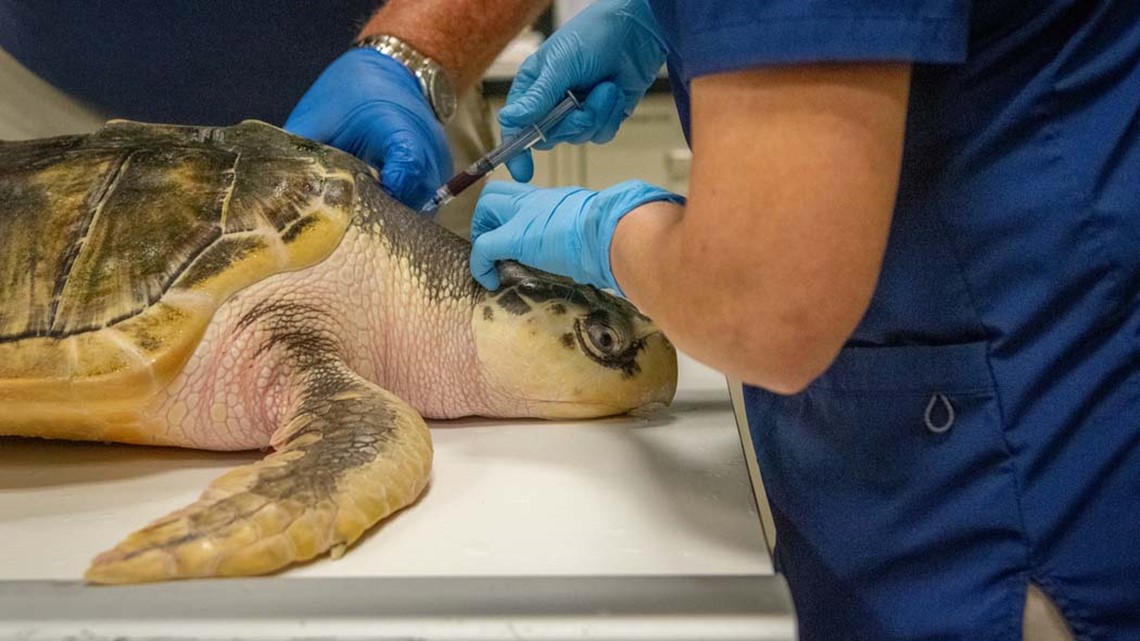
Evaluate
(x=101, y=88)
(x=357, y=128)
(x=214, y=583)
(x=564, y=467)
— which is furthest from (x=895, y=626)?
(x=101, y=88)

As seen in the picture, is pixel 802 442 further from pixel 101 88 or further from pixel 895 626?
pixel 101 88

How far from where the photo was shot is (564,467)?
66 cm

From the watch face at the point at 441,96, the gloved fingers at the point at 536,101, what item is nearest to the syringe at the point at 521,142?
the gloved fingers at the point at 536,101

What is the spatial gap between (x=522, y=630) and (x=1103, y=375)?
41cm

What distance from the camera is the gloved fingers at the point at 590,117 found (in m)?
0.90

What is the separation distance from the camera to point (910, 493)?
1.97ft

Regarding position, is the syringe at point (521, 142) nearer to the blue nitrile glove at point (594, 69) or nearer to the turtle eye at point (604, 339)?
the blue nitrile glove at point (594, 69)

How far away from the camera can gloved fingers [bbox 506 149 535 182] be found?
3.10ft

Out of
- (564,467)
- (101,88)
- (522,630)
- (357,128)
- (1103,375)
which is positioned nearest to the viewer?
(522,630)

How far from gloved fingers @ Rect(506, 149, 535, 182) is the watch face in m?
0.26

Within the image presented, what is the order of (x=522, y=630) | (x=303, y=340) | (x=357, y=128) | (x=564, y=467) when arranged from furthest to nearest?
(x=357, y=128), (x=303, y=340), (x=564, y=467), (x=522, y=630)

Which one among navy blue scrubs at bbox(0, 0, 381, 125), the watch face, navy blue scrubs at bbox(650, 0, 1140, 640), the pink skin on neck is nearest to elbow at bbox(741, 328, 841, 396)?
navy blue scrubs at bbox(650, 0, 1140, 640)

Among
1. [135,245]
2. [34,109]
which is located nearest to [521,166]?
[135,245]

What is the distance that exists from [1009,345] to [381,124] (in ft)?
2.36
